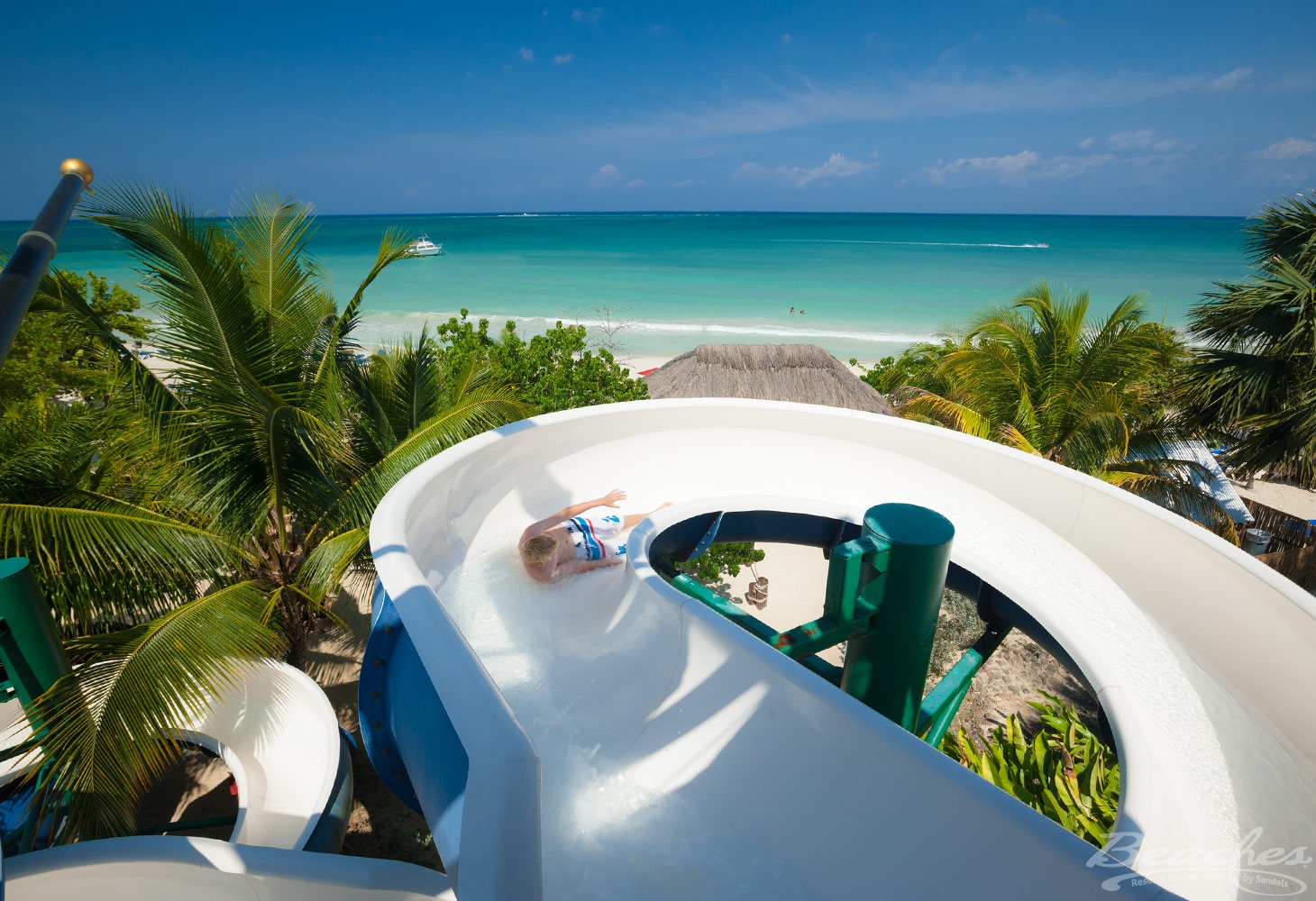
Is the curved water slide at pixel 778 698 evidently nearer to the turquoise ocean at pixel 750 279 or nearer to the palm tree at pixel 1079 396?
the palm tree at pixel 1079 396

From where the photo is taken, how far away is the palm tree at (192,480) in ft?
A: 9.69

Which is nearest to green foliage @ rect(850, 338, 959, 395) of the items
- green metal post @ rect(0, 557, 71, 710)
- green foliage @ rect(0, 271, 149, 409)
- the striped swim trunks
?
the striped swim trunks

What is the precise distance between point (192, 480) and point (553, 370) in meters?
4.15

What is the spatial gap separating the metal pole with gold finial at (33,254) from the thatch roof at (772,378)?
29.9ft

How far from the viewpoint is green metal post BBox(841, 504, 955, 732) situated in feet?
7.70

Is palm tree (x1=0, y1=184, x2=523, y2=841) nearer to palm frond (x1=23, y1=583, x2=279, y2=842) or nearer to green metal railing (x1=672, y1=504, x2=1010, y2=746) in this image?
palm frond (x1=23, y1=583, x2=279, y2=842)

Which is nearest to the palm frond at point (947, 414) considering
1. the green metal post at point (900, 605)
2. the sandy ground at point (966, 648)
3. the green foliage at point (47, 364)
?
the sandy ground at point (966, 648)

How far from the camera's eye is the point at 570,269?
43719 mm

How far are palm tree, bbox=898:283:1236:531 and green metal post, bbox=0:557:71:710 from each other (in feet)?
24.6

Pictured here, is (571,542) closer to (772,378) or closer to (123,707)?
(123,707)

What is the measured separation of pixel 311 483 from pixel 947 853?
15.2ft

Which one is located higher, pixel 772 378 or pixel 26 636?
pixel 26 636

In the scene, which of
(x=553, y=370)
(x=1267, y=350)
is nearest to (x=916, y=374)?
(x=1267, y=350)

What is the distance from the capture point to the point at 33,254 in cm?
117
